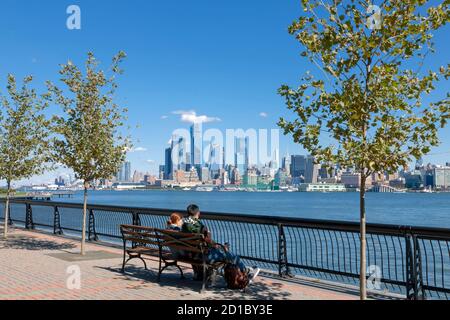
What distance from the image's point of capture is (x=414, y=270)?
725cm

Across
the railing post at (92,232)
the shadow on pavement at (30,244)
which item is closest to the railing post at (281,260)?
the shadow on pavement at (30,244)

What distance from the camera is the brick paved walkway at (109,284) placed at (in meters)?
7.39

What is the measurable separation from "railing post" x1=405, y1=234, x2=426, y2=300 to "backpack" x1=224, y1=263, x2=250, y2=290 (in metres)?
2.50

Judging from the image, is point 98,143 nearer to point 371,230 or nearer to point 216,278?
point 216,278

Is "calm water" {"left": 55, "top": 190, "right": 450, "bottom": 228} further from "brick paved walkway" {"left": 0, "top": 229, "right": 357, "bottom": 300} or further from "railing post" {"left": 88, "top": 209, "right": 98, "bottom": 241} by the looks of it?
"brick paved walkway" {"left": 0, "top": 229, "right": 357, "bottom": 300}

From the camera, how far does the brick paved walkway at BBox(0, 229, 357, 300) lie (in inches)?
291

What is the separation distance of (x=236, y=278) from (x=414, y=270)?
2.74 metres

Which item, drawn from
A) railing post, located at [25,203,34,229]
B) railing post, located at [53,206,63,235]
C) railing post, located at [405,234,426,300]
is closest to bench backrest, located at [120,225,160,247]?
railing post, located at [405,234,426,300]

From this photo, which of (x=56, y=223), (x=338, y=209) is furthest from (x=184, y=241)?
(x=338, y=209)

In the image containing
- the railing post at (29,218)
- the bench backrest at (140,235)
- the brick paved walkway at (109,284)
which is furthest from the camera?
the railing post at (29,218)

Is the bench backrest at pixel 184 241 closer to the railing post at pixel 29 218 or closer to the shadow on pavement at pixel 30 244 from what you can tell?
the shadow on pavement at pixel 30 244

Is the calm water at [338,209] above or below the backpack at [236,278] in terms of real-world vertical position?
below

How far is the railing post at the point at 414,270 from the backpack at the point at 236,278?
2504 millimetres
